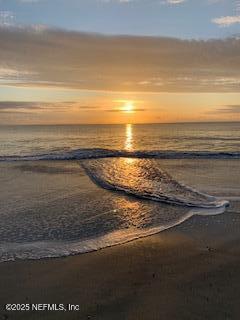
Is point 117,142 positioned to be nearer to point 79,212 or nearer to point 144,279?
point 79,212

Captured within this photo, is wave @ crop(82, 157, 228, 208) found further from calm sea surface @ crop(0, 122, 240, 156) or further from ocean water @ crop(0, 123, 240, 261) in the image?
calm sea surface @ crop(0, 122, 240, 156)

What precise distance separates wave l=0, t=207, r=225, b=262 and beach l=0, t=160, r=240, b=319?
230 mm

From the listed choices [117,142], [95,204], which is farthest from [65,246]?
[117,142]

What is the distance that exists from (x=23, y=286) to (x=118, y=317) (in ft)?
5.90

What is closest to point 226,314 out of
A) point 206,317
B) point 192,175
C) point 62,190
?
point 206,317

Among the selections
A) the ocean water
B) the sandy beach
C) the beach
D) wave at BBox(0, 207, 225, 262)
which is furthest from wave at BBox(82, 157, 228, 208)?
the sandy beach

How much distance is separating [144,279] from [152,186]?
330 inches

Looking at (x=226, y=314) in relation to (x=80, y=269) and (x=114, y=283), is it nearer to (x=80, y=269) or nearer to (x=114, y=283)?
(x=114, y=283)

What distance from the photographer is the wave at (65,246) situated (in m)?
7.43

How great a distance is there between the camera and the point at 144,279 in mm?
6285

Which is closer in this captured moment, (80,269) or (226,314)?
(226,314)

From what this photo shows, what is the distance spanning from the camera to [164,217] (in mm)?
10281

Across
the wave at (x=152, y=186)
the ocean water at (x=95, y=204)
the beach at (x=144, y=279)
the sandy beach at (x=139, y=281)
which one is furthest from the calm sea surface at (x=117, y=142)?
the sandy beach at (x=139, y=281)

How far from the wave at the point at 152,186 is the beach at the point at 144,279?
2.66 m
